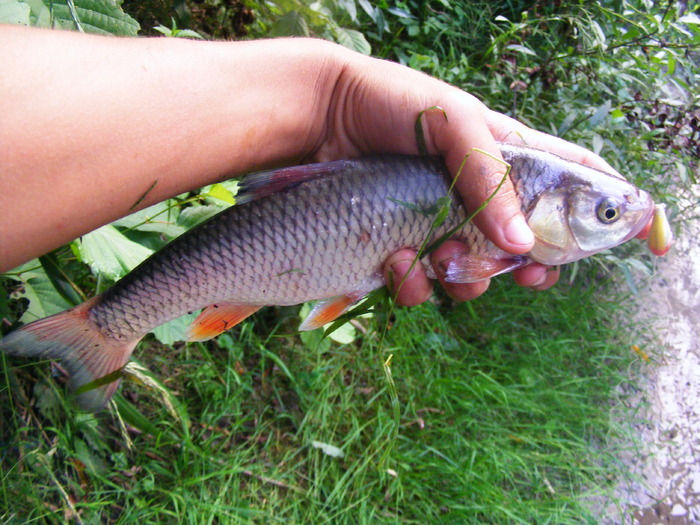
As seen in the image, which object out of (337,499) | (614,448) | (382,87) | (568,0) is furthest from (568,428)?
(568,0)

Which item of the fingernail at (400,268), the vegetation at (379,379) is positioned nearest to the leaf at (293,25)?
the vegetation at (379,379)

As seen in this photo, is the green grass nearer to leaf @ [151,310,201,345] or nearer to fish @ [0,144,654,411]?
leaf @ [151,310,201,345]

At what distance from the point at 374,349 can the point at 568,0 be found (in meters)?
2.76

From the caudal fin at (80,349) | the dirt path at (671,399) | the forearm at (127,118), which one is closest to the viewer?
the forearm at (127,118)

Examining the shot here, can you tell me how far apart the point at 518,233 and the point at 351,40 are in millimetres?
1856

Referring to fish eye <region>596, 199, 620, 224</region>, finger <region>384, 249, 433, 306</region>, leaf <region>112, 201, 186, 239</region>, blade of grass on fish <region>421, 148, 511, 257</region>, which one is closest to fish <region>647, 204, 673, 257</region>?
fish eye <region>596, 199, 620, 224</region>

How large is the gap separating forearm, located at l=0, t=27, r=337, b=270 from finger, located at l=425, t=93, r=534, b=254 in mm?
551

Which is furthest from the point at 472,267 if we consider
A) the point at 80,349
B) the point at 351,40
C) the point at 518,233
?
the point at 351,40

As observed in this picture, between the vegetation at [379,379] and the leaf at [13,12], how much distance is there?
21 centimetres

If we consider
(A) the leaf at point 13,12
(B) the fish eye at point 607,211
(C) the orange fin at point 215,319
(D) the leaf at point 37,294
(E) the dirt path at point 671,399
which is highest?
(A) the leaf at point 13,12

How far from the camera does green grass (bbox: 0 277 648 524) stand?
2303 millimetres

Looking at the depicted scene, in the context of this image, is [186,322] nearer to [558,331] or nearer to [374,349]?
[374,349]

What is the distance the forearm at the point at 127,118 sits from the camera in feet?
4.13

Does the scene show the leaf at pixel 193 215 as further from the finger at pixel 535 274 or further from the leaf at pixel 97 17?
the finger at pixel 535 274
